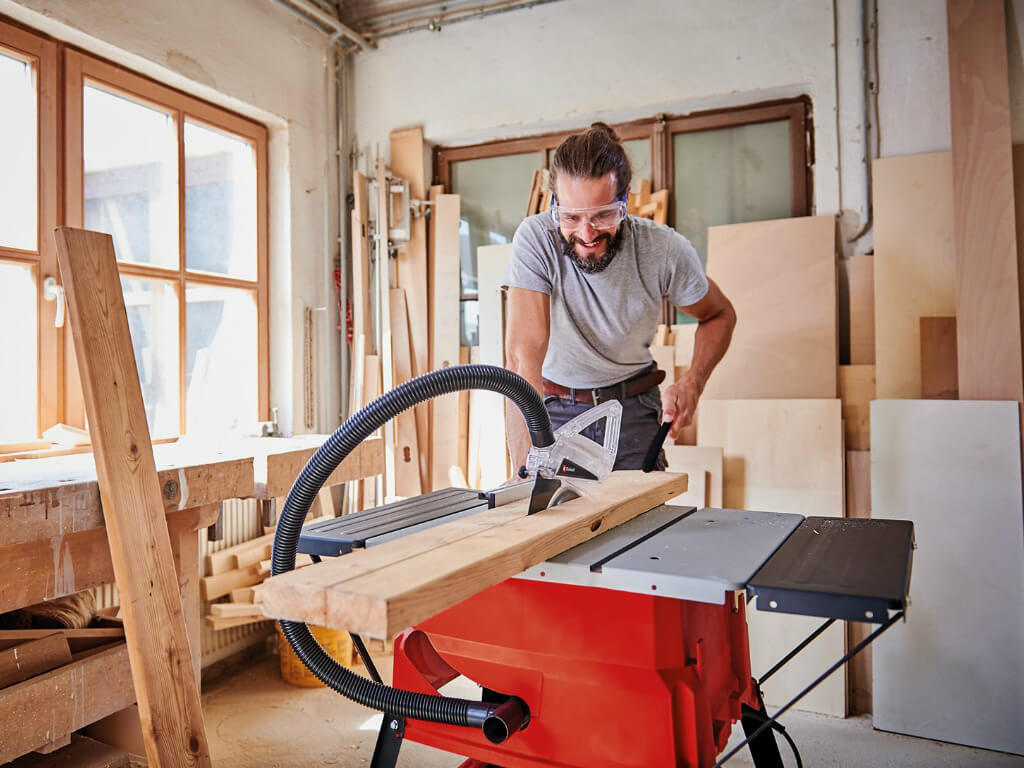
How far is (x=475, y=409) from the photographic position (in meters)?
3.51

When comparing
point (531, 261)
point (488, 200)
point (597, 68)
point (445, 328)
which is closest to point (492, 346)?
point (445, 328)

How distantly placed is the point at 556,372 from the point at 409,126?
2033 mm

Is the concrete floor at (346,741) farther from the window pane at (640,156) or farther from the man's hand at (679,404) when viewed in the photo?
the window pane at (640,156)

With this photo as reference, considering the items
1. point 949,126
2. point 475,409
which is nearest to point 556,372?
point 475,409

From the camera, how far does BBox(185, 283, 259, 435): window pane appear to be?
10.4ft

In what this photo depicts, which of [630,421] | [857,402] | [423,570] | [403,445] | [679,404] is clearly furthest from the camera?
[403,445]

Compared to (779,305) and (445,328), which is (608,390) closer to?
(779,305)

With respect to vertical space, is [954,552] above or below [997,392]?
below

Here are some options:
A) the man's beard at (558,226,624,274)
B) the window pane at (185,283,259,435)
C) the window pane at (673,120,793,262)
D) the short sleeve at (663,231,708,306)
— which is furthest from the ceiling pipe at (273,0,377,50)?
the short sleeve at (663,231,708,306)

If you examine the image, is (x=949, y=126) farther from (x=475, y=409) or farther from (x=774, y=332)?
(x=475, y=409)

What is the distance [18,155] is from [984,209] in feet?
10.4

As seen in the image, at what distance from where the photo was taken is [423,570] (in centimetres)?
90

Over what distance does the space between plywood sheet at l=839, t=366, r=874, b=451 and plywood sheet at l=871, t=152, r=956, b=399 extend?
0.08 meters

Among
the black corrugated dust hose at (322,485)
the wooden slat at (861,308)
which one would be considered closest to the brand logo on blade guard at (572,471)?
the black corrugated dust hose at (322,485)
